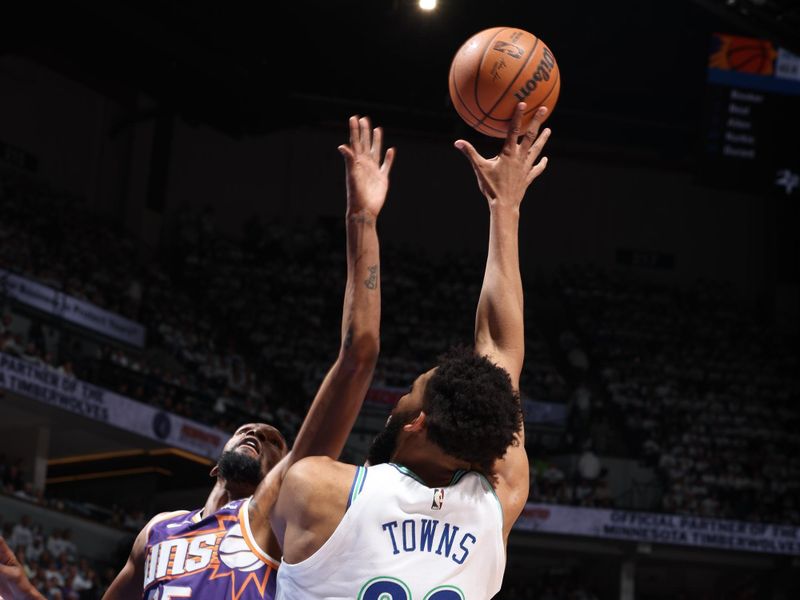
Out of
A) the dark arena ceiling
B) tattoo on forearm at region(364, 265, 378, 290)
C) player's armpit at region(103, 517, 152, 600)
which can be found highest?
the dark arena ceiling

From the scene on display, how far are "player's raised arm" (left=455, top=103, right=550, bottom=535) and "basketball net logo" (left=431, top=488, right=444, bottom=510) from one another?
0.60 feet

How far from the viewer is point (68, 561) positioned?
49.3 ft

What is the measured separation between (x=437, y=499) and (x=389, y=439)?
0.62 feet

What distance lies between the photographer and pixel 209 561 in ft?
10.1

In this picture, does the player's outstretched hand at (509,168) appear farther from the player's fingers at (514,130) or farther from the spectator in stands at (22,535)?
the spectator in stands at (22,535)

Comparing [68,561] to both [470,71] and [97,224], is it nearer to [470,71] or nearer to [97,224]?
[97,224]

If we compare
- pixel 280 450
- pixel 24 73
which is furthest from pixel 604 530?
pixel 280 450

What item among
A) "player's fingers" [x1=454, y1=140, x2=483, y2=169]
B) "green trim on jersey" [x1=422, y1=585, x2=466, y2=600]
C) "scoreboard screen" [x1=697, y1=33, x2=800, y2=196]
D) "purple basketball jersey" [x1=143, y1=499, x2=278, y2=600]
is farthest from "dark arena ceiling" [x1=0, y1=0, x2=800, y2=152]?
"green trim on jersey" [x1=422, y1=585, x2=466, y2=600]

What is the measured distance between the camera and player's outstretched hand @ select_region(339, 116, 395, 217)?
2707 millimetres

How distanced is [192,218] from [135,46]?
14.0 ft

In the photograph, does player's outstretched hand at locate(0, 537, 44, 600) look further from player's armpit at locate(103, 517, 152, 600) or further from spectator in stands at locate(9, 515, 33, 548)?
spectator in stands at locate(9, 515, 33, 548)

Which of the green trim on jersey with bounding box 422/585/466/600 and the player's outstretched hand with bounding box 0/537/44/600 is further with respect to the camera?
the player's outstretched hand with bounding box 0/537/44/600

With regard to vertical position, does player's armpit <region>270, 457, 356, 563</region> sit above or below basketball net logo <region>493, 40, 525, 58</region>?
below

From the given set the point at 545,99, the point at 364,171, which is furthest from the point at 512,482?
the point at 545,99
